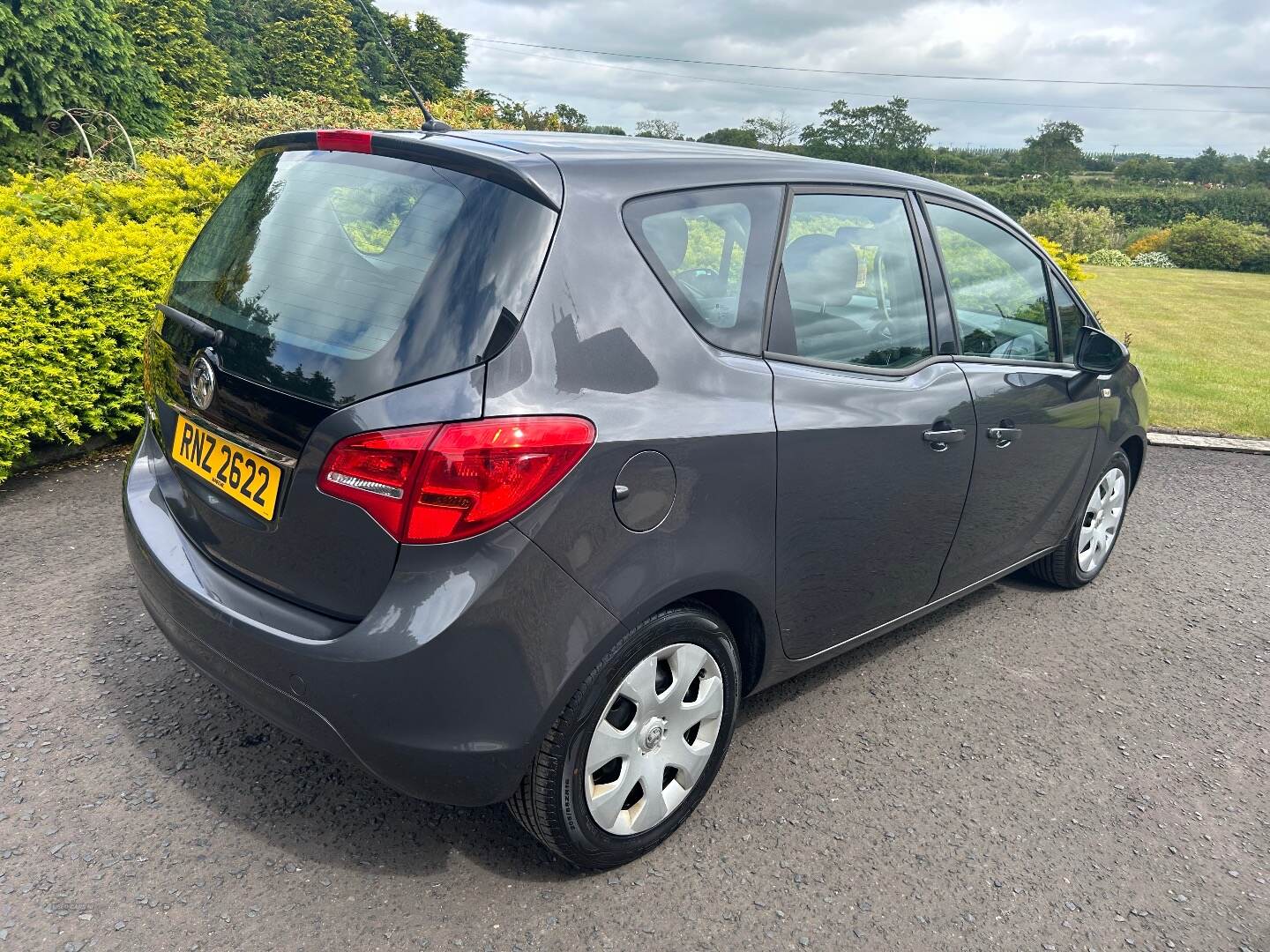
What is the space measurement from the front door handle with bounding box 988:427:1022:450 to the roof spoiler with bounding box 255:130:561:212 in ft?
6.13

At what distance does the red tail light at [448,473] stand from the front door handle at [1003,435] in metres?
1.89

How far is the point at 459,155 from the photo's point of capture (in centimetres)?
229

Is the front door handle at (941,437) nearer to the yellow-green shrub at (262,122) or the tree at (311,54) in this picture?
the yellow-green shrub at (262,122)

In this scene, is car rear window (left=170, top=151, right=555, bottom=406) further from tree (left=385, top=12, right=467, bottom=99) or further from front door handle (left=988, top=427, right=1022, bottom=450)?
tree (left=385, top=12, right=467, bottom=99)

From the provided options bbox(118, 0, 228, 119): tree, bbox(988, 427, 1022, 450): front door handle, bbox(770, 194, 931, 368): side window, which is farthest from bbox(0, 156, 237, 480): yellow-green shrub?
bbox(118, 0, 228, 119): tree

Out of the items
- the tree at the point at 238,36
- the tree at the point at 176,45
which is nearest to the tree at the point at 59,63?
the tree at the point at 176,45

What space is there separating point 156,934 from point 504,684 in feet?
3.25

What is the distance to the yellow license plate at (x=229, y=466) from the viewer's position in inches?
88.5

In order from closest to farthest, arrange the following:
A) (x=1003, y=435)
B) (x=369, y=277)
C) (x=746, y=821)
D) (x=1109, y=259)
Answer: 1. (x=369, y=277)
2. (x=746, y=821)
3. (x=1003, y=435)
4. (x=1109, y=259)

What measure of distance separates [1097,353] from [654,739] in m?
2.52

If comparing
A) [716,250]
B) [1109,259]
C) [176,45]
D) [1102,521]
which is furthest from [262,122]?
[1109,259]

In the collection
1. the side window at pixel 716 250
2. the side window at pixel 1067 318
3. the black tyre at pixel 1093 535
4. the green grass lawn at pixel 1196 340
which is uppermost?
the side window at pixel 716 250

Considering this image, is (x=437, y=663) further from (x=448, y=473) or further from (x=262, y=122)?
(x=262, y=122)

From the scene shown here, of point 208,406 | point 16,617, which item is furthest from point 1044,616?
point 16,617
